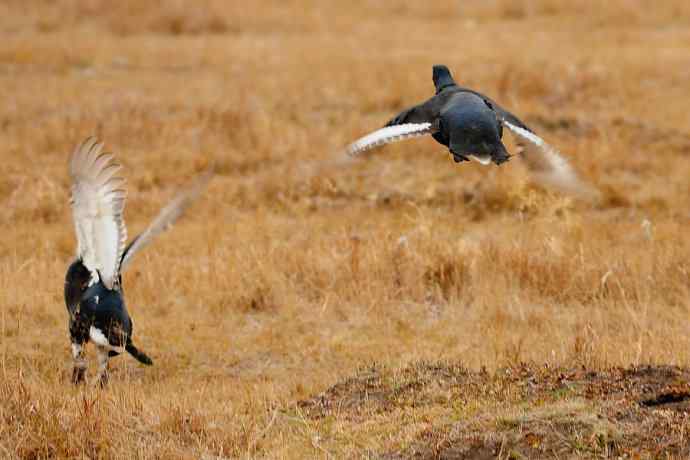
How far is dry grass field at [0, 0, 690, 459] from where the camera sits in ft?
20.2

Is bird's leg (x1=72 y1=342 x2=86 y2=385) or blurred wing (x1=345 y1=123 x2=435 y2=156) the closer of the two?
blurred wing (x1=345 y1=123 x2=435 y2=156)

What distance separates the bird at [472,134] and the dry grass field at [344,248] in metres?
0.62

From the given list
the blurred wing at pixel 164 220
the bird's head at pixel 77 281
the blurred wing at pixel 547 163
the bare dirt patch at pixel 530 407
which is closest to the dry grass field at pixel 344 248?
the bare dirt patch at pixel 530 407

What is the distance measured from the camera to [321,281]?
369 inches

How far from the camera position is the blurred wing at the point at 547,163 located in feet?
23.0

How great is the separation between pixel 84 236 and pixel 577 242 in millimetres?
4504

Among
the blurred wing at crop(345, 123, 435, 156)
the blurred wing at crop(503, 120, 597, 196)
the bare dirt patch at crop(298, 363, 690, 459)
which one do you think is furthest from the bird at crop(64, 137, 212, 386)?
the blurred wing at crop(503, 120, 597, 196)

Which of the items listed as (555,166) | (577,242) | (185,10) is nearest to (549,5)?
(185,10)

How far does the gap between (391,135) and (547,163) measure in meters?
1.08

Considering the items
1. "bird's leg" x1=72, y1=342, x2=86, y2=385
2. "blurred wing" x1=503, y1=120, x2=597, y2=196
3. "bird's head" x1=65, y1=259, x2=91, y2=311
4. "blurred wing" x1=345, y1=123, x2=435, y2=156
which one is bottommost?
"bird's leg" x1=72, y1=342, x2=86, y2=385

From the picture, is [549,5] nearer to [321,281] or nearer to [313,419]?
[321,281]

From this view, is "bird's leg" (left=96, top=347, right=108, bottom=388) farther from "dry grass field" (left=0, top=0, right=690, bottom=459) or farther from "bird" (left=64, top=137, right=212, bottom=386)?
"dry grass field" (left=0, top=0, right=690, bottom=459)

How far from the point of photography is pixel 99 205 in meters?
7.10

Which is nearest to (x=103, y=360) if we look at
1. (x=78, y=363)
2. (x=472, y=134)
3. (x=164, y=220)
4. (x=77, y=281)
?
(x=78, y=363)
